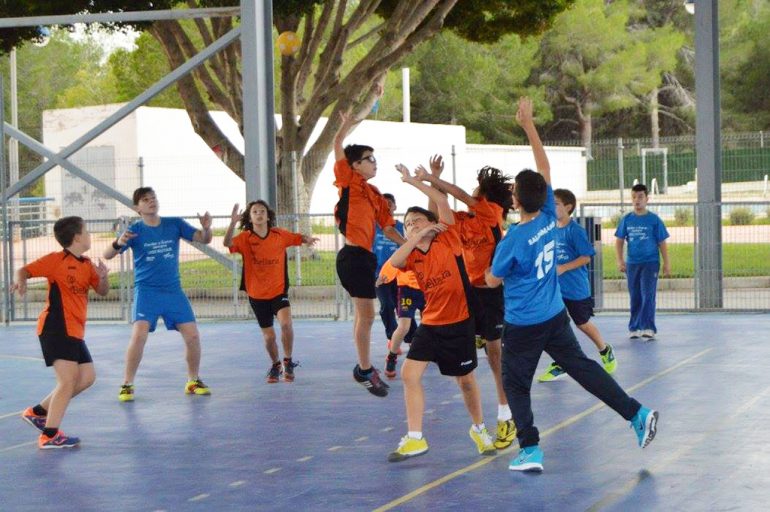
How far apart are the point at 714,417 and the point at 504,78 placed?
53.9 metres

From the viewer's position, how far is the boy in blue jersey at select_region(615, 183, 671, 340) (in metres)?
14.6

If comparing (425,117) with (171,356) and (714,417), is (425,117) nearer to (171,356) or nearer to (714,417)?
(171,356)

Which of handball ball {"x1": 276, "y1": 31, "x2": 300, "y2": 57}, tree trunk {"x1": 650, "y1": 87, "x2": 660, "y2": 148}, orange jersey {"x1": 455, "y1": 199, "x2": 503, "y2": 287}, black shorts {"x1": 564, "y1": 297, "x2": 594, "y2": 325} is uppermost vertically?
tree trunk {"x1": 650, "y1": 87, "x2": 660, "y2": 148}

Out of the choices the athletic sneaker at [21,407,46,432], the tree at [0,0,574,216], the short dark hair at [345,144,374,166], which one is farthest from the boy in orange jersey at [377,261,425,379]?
the tree at [0,0,574,216]

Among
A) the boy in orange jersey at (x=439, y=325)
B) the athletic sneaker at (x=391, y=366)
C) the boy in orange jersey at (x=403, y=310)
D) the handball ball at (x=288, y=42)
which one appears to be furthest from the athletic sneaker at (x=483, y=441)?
the handball ball at (x=288, y=42)

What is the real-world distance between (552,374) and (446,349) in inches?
146

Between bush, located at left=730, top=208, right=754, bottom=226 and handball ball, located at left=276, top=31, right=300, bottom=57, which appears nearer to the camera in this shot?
handball ball, located at left=276, top=31, right=300, bottom=57

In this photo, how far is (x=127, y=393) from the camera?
11.5m

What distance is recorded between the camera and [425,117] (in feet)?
211

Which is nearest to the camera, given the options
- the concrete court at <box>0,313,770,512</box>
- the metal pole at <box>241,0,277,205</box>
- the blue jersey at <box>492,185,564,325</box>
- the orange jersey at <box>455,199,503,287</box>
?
the concrete court at <box>0,313,770,512</box>

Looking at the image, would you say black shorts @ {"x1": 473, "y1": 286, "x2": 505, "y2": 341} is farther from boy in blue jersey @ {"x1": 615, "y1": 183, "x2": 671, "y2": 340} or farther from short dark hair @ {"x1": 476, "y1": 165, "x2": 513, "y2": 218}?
boy in blue jersey @ {"x1": 615, "y1": 183, "x2": 671, "y2": 340}

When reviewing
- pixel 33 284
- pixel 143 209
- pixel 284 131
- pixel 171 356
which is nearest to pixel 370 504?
pixel 143 209

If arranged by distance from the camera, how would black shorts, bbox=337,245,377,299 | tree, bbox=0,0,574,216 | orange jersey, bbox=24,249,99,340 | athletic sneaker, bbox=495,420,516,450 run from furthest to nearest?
A: tree, bbox=0,0,574,216
black shorts, bbox=337,245,377,299
orange jersey, bbox=24,249,99,340
athletic sneaker, bbox=495,420,516,450

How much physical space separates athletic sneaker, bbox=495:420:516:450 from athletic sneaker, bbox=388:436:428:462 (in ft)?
1.89
